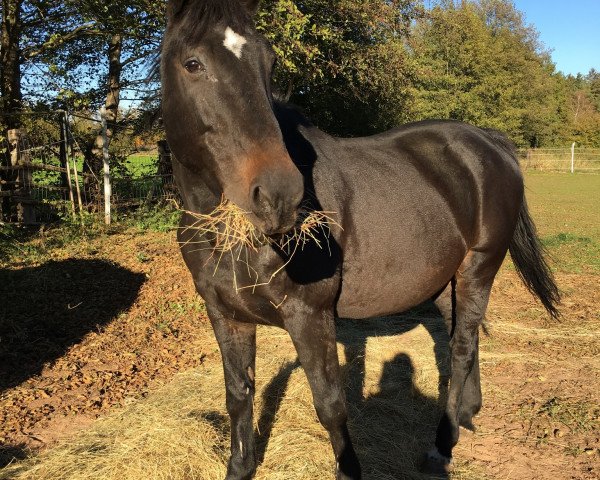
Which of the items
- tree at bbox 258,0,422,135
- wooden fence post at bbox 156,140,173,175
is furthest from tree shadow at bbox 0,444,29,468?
wooden fence post at bbox 156,140,173,175

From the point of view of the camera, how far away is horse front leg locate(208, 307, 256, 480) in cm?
270

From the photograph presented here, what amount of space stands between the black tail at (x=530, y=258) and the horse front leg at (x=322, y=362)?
236cm

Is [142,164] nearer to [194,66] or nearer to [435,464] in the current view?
[435,464]

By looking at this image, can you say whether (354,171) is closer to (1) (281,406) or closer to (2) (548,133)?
(1) (281,406)

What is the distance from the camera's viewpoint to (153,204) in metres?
10.6

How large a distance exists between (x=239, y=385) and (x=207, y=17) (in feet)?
→ 6.29

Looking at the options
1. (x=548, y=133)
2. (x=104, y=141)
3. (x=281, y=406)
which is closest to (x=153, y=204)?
(x=104, y=141)

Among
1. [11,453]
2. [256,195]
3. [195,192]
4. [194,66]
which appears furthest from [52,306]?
[256,195]

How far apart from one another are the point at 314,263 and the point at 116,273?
512 cm

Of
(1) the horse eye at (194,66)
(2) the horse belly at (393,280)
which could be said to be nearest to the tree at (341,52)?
(2) the horse belly at (393,280)

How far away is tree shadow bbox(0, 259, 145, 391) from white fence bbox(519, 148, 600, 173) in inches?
1241

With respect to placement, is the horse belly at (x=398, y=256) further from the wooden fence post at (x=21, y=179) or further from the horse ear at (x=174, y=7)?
the wooden fence post at (x=21, y=179)

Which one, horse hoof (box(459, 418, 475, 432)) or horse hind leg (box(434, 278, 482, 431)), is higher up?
horse hind leg (box(434, 278, 482, 431))

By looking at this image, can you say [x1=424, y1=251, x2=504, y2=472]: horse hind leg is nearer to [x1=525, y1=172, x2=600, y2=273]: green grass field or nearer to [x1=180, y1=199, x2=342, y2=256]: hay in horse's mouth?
[x1=525, y1=172, x2=600, y2=273]: green grass field
